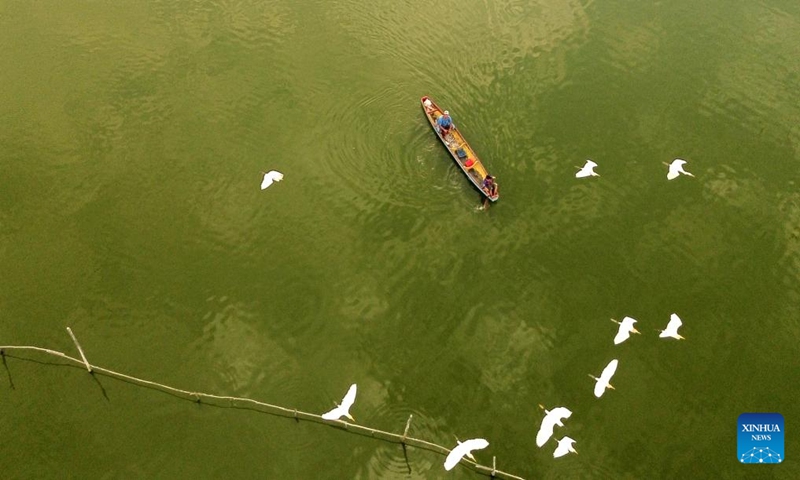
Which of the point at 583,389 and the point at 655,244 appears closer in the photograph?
the point at 583,389

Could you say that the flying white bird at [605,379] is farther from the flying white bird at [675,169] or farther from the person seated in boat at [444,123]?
the person seated in boat at [444,123]

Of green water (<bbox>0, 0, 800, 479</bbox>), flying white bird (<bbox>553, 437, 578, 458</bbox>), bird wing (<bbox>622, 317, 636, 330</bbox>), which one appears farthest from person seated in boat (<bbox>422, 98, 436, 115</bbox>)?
flying white bird (<bbox>553, 437, 578, 458</bbox>)

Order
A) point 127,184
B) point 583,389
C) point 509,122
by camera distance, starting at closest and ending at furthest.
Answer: point 583,389, point 127,184, point 509,122

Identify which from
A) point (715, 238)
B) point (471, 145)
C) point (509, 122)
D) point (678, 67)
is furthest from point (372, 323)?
point (678, 67)

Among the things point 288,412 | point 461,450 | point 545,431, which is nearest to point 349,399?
point 288,412

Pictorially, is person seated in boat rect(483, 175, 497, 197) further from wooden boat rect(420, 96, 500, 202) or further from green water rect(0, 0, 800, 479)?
green water rect(0, 0, 800, 479)

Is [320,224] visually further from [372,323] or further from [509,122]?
[509,122]
